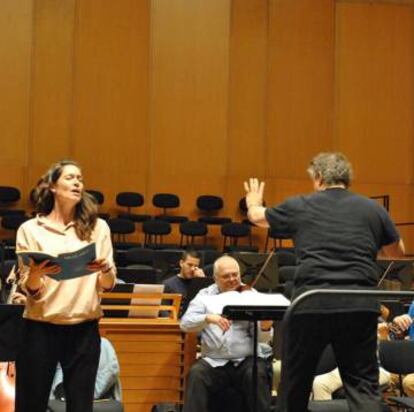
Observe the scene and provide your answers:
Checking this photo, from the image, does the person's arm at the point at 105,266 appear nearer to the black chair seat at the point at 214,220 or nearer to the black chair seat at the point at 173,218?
the black chair seat at the point at 173,218

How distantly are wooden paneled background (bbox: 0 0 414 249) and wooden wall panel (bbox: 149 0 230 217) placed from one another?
2cm

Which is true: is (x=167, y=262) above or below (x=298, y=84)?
below

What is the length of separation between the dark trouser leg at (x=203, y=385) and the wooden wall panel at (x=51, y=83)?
8.19 meters

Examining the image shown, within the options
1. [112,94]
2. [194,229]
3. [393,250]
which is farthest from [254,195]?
[112,94]

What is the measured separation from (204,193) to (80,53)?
125 inches

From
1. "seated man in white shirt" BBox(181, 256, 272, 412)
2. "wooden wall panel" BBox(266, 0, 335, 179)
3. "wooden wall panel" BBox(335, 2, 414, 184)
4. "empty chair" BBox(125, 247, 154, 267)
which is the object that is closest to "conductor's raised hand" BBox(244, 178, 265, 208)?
"seated man in white shirt" BBox(181, 256, 272, 412)

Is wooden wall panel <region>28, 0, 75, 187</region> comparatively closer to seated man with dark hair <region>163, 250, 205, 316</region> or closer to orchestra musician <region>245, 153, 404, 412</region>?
seated man with dark hair <region>163, 250, 205, 316</region>

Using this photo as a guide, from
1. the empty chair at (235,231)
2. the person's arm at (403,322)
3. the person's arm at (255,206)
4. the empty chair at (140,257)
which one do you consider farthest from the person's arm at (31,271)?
the empty chair at (235,231)

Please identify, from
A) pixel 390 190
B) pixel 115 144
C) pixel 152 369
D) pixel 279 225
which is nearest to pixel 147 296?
pixel 152 369

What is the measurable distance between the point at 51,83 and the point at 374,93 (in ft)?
18.7

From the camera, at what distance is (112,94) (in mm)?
12844

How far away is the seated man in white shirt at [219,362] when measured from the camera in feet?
16.2

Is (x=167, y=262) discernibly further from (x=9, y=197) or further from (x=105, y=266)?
(x=105, y=266)

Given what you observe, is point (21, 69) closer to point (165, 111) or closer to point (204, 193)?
point (165, 111)
